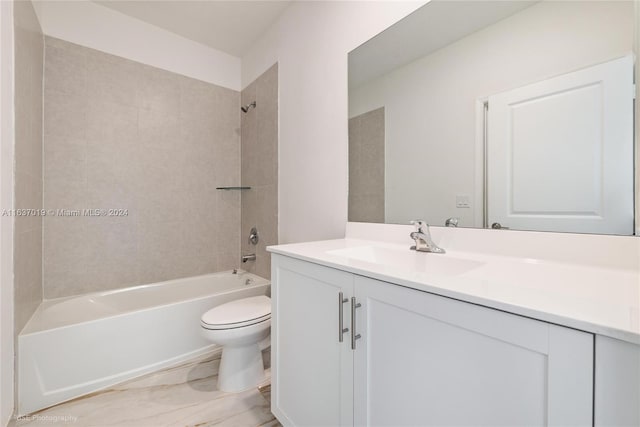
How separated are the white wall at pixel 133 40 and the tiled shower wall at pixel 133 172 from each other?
8 centimetres

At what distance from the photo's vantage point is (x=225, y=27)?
7.23ft

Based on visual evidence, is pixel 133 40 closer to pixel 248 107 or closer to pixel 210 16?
pixel 210 16

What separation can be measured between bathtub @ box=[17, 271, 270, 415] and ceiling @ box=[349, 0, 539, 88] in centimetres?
174

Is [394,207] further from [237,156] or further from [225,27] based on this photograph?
[225,27]

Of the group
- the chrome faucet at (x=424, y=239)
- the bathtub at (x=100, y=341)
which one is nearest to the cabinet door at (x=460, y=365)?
the chrome faucet at (x=424, y=239)

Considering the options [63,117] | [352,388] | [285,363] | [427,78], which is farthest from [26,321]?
[427,78]

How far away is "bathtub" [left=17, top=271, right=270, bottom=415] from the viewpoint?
1358 millimetres

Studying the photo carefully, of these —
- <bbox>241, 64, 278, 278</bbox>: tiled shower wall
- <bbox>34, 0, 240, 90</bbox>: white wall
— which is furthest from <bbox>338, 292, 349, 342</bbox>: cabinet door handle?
<bbox>34, 0, 240, 90</bbox>: white wall

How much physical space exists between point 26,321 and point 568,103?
2660mm

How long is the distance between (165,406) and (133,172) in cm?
171

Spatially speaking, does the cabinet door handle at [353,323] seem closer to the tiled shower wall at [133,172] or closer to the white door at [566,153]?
the white door at [566,153]

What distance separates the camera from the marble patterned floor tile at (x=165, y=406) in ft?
4.19

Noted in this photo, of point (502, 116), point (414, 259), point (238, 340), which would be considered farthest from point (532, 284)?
point (238, 340)

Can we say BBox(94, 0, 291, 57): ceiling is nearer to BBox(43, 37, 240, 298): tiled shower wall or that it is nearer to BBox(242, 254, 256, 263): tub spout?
BBox(43, 37, 240, 298): tiled shower wall
